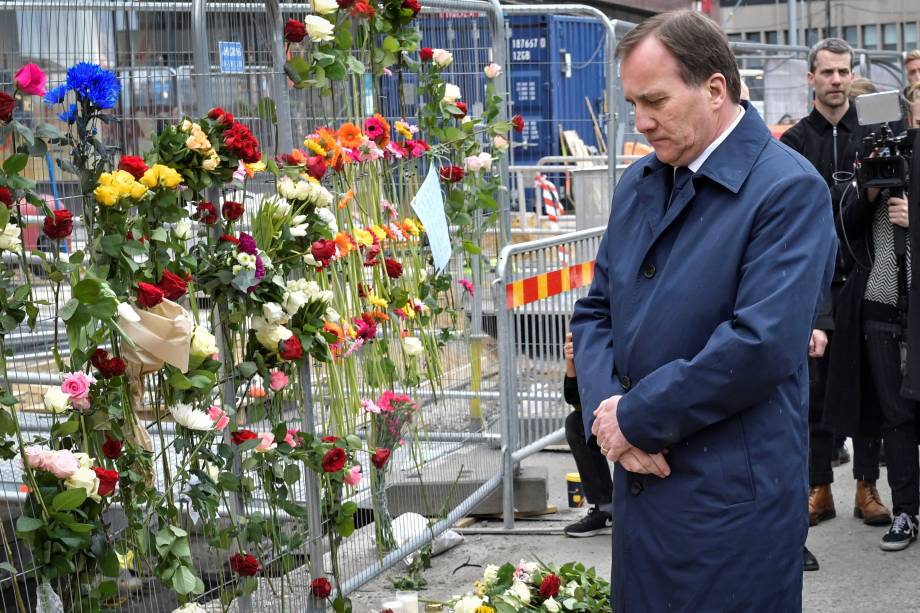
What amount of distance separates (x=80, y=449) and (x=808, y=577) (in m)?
3.53

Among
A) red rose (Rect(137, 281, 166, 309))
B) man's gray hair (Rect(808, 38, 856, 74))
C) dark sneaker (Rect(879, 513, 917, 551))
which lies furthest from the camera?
man's gray hair (Rect(808, 38, 856, 74))

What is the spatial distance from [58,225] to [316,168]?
113 centimetres

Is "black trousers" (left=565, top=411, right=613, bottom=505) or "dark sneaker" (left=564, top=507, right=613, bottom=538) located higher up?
"black trousers" (left=565, top=411, right=613, bottom=505)

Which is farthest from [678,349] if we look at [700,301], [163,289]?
[163,289]

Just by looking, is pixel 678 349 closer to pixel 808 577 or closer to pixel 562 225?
pixel 808 577

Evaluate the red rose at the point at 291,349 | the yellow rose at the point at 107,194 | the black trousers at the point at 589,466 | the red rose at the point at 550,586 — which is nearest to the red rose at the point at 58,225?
the yellow rose at the point at 107,194

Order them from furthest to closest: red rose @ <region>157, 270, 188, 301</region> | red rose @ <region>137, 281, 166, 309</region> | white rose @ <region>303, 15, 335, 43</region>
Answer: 1. white rose @ <region>303, 15, 335, 43</region>
2. red rose @ <region>157, 270, 188, 301</region>
3. red rose @ <region>137, 281, 166, 309</region>

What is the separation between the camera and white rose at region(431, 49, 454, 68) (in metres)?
5.46

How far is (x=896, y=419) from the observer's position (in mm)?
5926

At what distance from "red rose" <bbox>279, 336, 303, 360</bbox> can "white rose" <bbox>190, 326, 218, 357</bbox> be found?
339mm

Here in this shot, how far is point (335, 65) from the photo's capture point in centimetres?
440

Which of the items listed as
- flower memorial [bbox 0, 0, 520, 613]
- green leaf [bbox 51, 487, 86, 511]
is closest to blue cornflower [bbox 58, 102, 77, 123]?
flower memorial [bbox 0, 0, 520, 613]

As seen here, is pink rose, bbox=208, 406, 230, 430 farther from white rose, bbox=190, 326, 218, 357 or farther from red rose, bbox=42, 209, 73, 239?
red rose, bbox=42, 209, 73, 239

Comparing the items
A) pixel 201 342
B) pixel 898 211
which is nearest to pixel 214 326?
pixel 201 342
